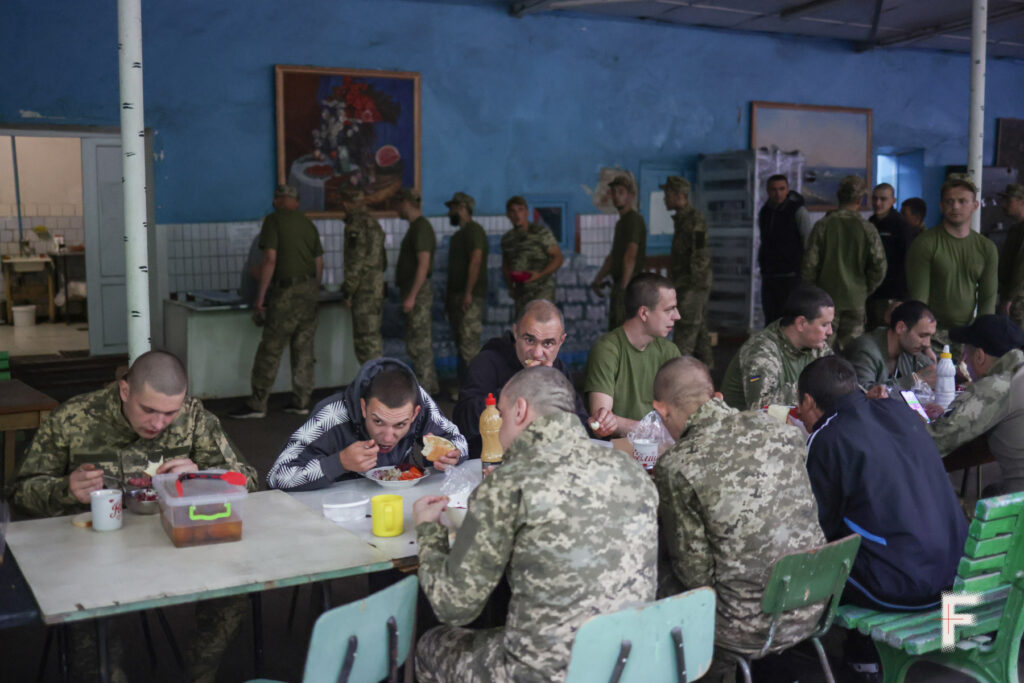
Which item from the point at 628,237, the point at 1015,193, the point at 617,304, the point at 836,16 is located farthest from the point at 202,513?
the point at 836,16

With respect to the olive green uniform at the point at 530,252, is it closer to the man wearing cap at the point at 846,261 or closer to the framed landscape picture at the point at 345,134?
the framed landscape picture at the point at 345,134

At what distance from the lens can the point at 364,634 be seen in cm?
237

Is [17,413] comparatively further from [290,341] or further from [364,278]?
[364,278]

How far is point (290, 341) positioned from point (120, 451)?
5109 mm

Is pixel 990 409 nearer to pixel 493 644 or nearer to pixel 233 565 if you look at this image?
pixel 493 644

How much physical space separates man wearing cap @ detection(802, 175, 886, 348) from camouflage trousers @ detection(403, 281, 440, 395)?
3.26 m

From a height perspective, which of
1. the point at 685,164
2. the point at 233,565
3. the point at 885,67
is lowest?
the point at 233,565

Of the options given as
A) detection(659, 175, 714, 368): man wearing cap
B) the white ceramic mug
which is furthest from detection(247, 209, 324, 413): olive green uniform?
the white ceramic mug

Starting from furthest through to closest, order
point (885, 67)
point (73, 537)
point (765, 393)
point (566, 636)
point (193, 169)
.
A: 1. point (885, 67)
2. point (193, 169)
3. point (765, 393)
4. point (73, 537)
5. point (566, 636)

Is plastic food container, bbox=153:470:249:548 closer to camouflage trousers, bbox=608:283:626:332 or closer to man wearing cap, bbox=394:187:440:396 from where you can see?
man wearing cap, bbox=394:187:440:396

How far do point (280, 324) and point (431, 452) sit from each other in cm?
482

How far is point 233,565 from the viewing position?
2.77 meters

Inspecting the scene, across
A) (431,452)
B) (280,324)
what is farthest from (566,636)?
(280,324)

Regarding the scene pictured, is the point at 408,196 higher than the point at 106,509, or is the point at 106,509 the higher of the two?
the point at 408,196
